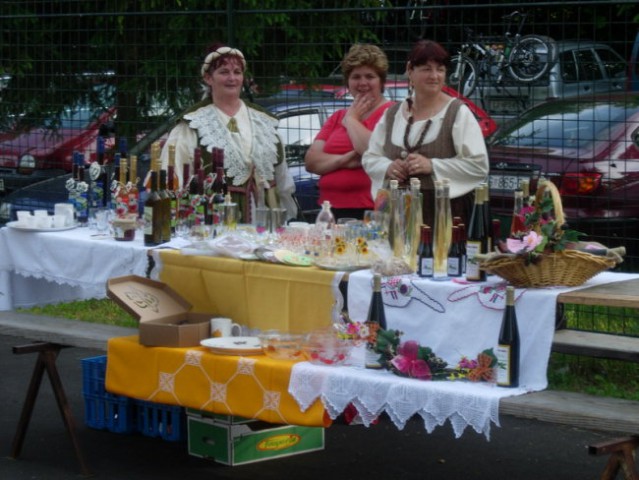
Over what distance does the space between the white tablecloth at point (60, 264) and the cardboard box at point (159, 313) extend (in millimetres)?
230

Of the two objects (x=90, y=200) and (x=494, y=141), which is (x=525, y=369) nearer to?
(x=90, y=200)

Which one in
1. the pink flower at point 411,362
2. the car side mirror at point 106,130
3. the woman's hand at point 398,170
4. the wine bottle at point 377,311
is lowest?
the pink flower at point 411,362

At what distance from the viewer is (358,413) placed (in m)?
5.06

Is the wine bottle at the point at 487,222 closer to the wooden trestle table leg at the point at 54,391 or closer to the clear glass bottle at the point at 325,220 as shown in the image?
the clear glass bottle at the point at 325,220

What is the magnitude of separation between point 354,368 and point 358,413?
0.18 metres

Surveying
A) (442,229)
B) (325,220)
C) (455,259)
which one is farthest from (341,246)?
(455,259)

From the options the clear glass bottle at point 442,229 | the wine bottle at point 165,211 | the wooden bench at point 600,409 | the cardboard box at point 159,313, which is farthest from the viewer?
the wine bottle at point 165,211

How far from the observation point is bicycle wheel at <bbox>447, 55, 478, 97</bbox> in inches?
327

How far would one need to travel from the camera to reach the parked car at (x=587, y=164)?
8.14m

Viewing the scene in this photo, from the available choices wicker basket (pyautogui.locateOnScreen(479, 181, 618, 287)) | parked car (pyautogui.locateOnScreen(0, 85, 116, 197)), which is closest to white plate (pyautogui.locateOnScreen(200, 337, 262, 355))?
wicker basket (pyautogui.locateOnScreen(479, 181, 618, 287))

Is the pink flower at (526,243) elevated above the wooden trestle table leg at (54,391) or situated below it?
above

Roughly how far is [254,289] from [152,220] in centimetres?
82

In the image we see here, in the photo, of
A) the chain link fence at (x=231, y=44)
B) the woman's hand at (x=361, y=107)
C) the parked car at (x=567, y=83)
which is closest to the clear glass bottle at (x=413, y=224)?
the woman's hand at (x=361, y=107)

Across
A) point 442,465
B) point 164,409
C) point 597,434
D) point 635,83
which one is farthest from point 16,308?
point 635,83
